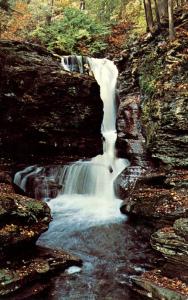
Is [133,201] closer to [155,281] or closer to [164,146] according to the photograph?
[164,146]

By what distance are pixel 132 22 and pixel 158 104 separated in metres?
14.2

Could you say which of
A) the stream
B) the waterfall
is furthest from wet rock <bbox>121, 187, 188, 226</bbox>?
the waterfall

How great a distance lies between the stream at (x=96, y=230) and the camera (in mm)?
6918

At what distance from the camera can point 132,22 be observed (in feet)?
82.0

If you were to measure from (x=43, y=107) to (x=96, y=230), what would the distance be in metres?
6.32

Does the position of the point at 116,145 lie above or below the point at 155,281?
above

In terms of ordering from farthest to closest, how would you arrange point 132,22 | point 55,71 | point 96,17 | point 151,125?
point 96,17
point 132,22
point 55,71
point 151,125

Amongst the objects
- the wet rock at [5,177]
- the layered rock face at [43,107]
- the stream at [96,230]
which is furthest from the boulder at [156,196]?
the layered rock face at [43,107]

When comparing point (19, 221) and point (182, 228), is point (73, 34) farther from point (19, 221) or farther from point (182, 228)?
point (182, 228)

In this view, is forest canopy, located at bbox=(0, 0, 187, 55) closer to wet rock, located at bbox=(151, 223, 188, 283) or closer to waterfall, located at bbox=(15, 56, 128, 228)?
waterfall, located at bbox=(15, 56, 128, 228)

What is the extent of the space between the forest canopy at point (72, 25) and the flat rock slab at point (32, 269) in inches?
525

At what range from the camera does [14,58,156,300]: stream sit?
6918 millimetres

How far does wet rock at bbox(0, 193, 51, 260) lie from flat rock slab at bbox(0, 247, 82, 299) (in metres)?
0.28

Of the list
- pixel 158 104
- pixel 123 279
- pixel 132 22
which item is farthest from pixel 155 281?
pixel 132 22
